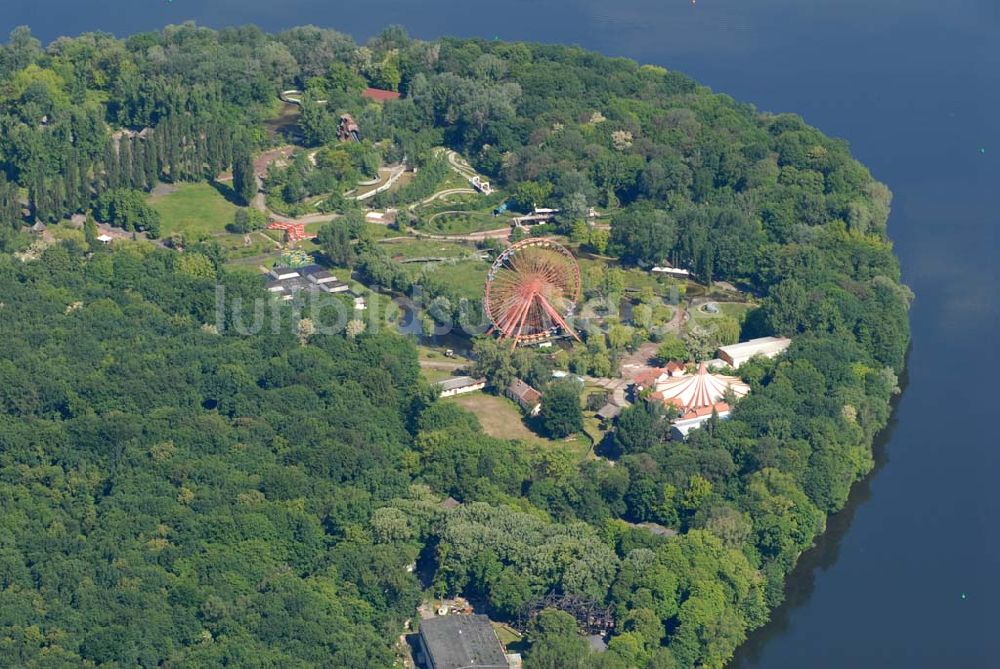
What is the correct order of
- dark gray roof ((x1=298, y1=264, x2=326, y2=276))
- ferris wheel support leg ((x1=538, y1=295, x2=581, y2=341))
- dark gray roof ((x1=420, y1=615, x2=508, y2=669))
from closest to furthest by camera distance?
dark gray roof ((x1=420, y1=615, x2=508, y2=669)), ferris wheel support leg ((x1=538, y1=295, x2=581, y2=341)), dark gray roof ((x1=298, y1=264, x2=326, y2=276))

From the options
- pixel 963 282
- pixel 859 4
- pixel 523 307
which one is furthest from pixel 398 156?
pixel 859 4

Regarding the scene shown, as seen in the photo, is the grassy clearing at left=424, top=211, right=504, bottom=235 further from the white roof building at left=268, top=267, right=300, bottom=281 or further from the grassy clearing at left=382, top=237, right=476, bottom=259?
the white roof building at left=268, top=267, right=300, bottom=281

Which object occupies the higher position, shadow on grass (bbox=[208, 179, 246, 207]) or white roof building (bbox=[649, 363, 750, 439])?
white roof building (bbox=[649, 363, 750, 439])

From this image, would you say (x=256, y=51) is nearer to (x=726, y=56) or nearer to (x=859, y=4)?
(x=726, y=56)

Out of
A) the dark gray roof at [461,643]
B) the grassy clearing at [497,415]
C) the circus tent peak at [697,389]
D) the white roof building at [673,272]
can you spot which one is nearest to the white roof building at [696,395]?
the circus tent peak at [697,389]

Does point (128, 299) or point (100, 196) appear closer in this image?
point (128, 299)

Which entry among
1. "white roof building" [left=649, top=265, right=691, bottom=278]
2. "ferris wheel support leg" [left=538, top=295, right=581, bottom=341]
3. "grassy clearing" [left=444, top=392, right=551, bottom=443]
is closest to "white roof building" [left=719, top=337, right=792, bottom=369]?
"ferris wheel support leg" [left=538, top=295, right=581, bottom=341]
